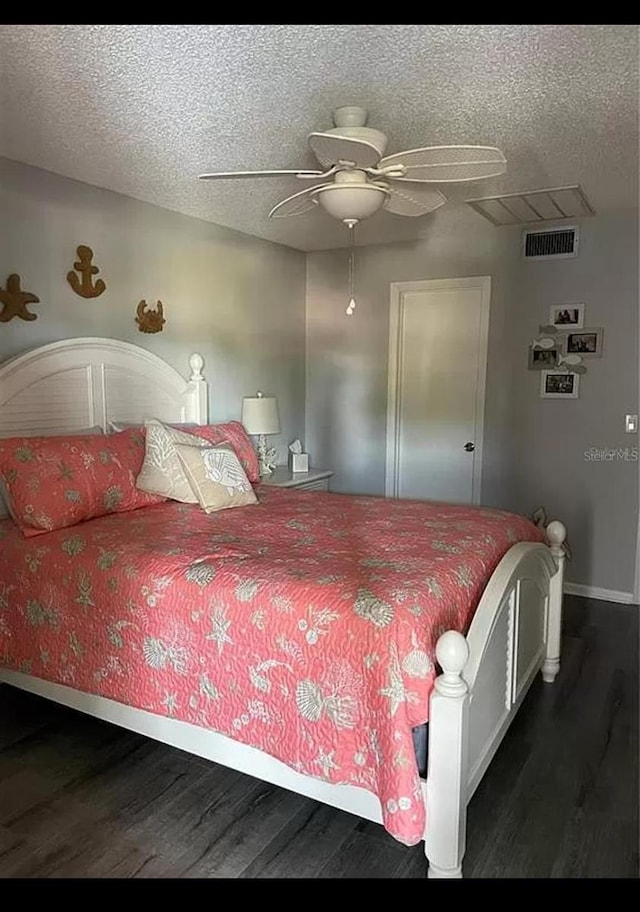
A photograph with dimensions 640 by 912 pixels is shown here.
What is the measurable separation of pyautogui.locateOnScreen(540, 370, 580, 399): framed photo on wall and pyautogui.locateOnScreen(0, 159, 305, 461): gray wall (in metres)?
1.84

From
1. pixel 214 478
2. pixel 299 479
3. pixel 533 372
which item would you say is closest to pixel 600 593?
pixel 533 372

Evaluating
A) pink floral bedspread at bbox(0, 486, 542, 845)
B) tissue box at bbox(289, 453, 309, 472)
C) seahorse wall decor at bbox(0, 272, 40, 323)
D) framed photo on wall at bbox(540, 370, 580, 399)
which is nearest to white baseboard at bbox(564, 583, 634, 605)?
framed photo on wall at bbox(540, 370, 580, 399)

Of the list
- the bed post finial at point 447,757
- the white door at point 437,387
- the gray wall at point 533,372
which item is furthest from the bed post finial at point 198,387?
the bed post finial at point 447,757

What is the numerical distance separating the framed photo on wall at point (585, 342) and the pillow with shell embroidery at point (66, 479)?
8.71 feet

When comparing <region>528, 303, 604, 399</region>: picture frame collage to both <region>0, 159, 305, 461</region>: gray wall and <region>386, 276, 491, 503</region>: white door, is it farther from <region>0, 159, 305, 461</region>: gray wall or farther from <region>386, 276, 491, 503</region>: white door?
<region>0, 159, 305, 461</region>: gray wall

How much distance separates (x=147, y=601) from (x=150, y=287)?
208 cm

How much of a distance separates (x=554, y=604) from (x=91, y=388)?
241cm

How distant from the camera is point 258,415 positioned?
4.13m

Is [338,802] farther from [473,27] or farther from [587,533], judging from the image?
[587,533]

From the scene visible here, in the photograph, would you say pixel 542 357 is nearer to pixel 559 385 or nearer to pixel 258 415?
pixel 559 385

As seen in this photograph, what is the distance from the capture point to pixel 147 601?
2098mm

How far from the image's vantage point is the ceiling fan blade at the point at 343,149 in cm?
194

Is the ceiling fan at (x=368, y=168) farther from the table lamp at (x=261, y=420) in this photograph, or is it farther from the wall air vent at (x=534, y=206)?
the table lamp at (x=261, y=420)
